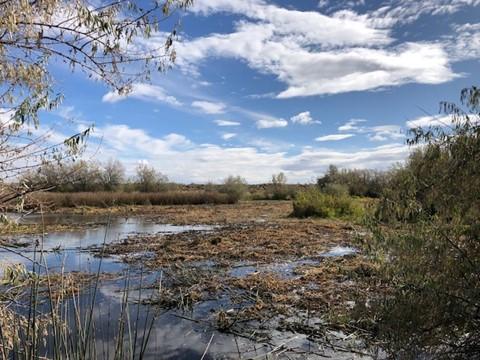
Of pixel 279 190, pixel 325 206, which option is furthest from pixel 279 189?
pixel 325 206

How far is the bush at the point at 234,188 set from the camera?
51503 mm

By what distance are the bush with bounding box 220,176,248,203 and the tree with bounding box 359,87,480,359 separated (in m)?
46.1

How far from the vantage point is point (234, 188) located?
5300 centimetres

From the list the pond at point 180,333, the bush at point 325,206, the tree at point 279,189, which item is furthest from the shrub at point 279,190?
the pond at point 180,333

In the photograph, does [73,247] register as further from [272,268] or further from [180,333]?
[180,333]

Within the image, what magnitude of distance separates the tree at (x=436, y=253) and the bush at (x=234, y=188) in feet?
151

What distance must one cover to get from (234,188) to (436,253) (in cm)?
4830

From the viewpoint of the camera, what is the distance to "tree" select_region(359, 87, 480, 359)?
4613mm

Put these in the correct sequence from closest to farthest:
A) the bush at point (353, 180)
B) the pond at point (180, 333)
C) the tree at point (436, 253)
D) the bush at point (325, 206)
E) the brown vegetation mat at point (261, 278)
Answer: the tree at point (436, 253) → the pond at point (180, 333) → the brown vegetation mat at point (261, 278) → the bush at point (325, 206) → the bush at point (353, 180)

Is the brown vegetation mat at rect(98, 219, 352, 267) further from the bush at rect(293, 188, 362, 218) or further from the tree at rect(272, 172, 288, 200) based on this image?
the tree at rect(272, 172, 288, 200)

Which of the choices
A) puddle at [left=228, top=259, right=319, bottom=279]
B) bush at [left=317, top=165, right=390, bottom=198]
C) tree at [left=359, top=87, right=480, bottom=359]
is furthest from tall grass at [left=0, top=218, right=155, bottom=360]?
bush at [left=317, top=165, right=390, bottom=198]

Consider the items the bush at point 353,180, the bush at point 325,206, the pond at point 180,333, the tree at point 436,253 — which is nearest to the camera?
the tree at point 436,253

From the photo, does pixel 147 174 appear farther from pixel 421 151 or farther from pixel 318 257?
pixel 421 151

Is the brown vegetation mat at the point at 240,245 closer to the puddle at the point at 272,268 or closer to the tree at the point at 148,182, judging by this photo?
the puddle at the point at 272,268
